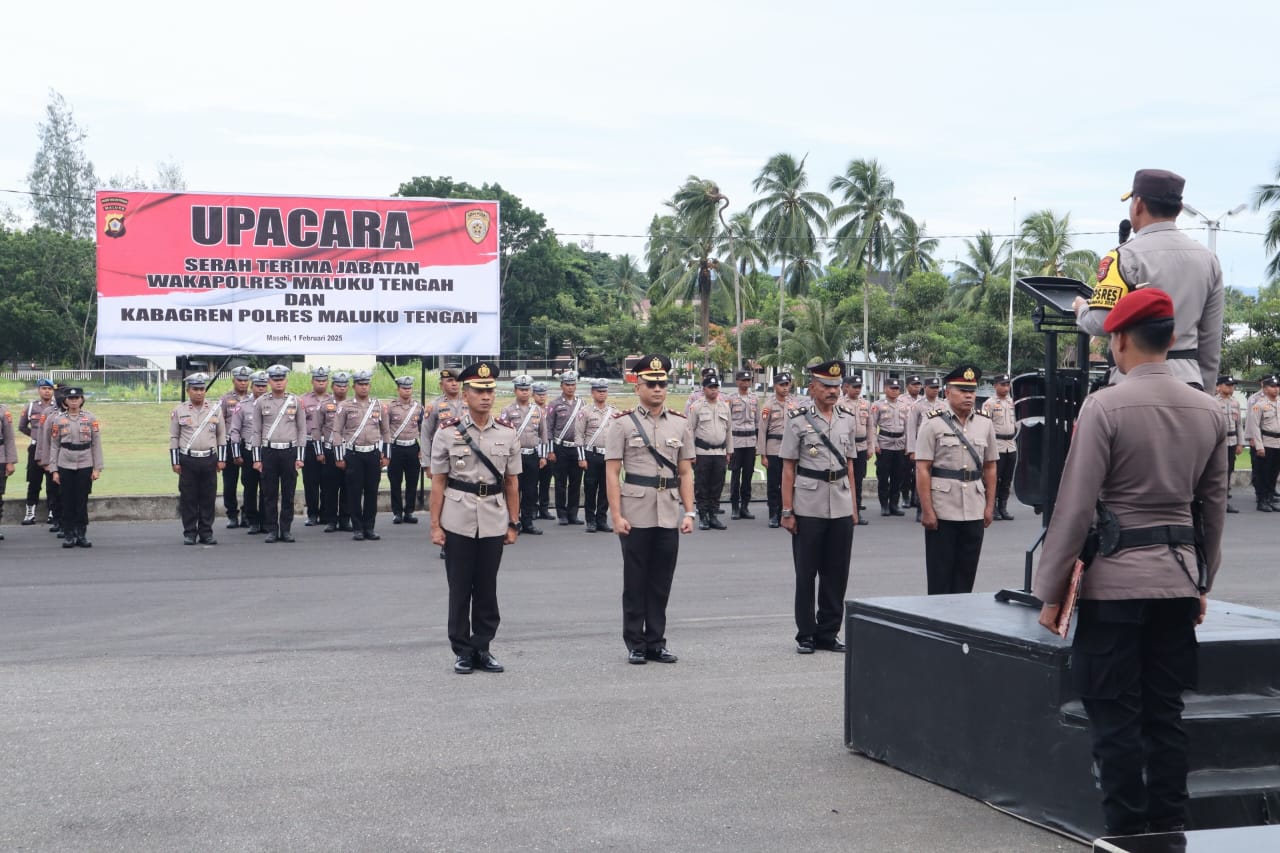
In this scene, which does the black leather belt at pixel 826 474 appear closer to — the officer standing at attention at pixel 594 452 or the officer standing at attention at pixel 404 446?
the officer standing at attention at pixel 594 452

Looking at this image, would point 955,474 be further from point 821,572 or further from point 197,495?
point 197,495

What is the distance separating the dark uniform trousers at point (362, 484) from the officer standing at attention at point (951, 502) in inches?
295

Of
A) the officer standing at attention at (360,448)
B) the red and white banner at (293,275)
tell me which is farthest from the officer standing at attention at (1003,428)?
the officer standing at attention at (360,448)

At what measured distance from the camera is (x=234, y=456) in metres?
14.4

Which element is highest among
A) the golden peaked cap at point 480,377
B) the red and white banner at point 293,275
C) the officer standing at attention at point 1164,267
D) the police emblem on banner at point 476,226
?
the police emblem on banner at point 476,226

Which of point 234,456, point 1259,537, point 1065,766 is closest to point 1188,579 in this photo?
point 1065,766

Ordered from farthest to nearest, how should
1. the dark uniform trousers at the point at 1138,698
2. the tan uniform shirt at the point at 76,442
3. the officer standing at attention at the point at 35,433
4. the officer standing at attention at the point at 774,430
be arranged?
1. the officer standing at attention at the point at 774,430
2. the officer standing at attention at the point at 35,433
3. the tan uniform shirt at the point at 76,442
4. the dark uniform trousers at the point at 1138,698

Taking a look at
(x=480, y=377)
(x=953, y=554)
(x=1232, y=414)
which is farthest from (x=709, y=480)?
(x=1232, y=414)

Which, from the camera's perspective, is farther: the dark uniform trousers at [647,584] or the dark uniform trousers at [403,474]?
the dark uniform trousers at [403,474]

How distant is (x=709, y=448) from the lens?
15.1 metres

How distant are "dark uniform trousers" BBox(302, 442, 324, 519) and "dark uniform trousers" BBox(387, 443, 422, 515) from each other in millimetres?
850

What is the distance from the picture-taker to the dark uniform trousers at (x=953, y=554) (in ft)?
25.6

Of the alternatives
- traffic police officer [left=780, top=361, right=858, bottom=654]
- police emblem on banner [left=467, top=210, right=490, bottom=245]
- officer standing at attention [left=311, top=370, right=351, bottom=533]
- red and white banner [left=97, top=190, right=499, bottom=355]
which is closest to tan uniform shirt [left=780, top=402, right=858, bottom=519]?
traffic police officer [left=780, top=361, right=858, bottom=654]

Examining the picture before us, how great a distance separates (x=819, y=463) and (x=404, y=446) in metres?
7.83
